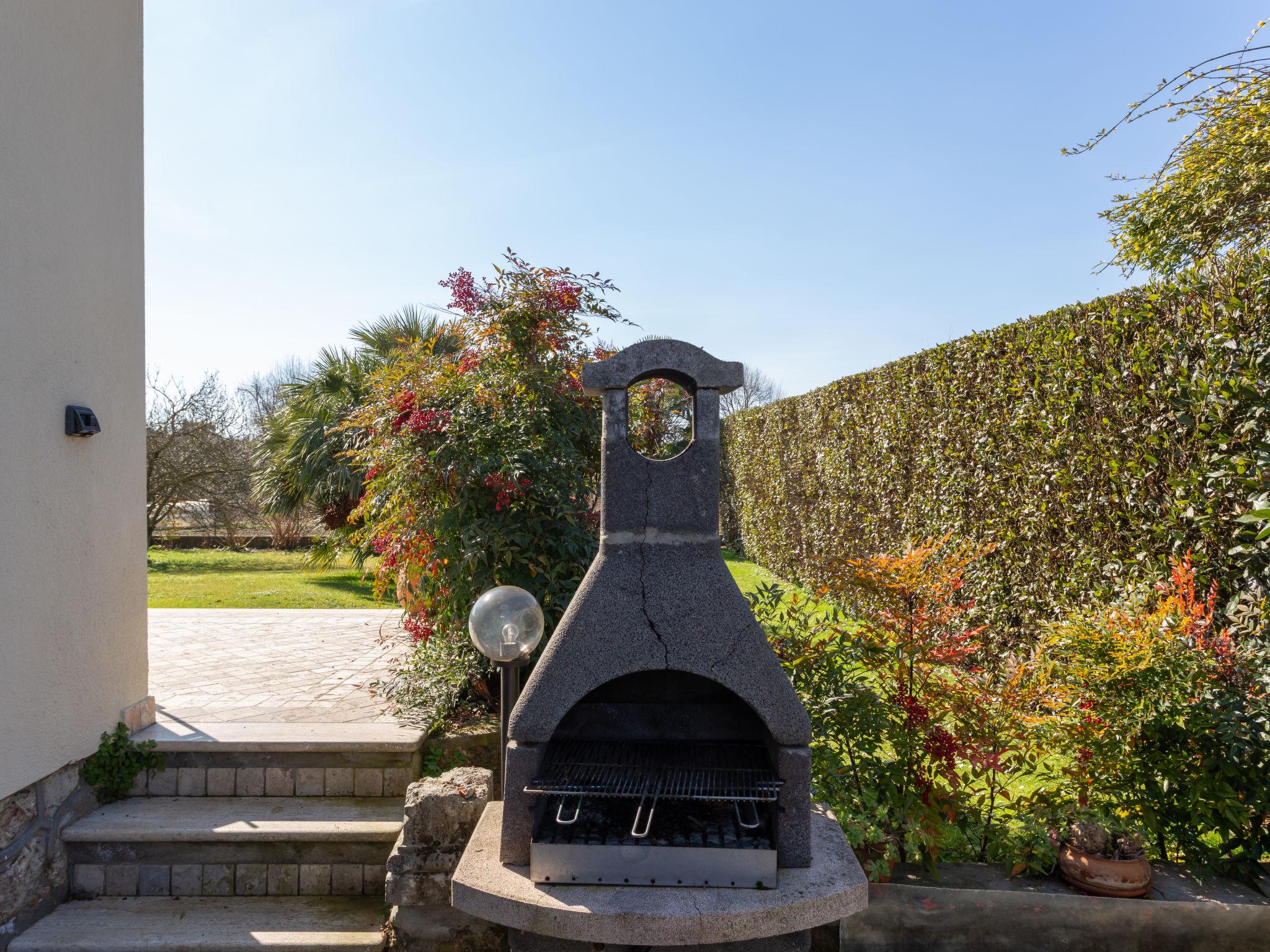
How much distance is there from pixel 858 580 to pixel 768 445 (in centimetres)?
813

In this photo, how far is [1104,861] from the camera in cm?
243

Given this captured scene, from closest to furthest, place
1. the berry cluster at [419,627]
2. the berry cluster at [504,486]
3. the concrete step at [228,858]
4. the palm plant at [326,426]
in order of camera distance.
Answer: the concrete step at [228,858] → the berry cluster at [504,486] → the berry cluster at [419,627] → the palm plant at [326,426]

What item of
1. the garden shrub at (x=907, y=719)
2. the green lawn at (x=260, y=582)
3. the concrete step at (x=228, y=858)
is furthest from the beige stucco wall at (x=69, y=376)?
the green lawn at (x=260, y=582)

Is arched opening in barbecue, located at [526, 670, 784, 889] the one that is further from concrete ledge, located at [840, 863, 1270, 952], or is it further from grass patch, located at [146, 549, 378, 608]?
grass patch, located at [146, 549, 378, 608]

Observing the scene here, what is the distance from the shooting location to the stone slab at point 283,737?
3395 mm

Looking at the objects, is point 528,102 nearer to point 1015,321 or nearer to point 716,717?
point 1015,321

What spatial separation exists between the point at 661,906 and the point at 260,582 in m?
10.4

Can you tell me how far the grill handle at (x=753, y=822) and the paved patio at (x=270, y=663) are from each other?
2247 millimetres

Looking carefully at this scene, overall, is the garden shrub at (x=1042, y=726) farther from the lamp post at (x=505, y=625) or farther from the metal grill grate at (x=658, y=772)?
the lamp post at (x=505, y=625)

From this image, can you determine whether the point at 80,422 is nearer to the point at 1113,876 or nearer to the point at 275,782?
the point at 275,782

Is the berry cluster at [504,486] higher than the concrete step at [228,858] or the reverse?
higher

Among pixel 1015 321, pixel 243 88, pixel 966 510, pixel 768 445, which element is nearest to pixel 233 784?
pixel 243 88

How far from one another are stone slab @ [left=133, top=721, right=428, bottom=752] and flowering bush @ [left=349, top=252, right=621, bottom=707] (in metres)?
0.40

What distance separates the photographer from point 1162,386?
3.37 m
